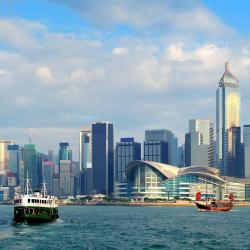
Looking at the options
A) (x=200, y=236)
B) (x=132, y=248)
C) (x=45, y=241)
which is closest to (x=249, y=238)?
(x=200, y=236)

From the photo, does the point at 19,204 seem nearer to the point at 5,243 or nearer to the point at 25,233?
the point at 25,233

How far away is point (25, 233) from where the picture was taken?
380ft

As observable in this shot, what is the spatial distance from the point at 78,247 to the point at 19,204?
162 feet

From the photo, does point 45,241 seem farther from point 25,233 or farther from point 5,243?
point 25,233

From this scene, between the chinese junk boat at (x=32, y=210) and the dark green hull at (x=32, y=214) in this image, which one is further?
the chinese junk boat at (x=32, y=210)

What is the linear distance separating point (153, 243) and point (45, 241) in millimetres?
16886

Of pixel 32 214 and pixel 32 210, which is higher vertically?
pixel 32 210

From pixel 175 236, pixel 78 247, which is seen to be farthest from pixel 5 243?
pixel 175 236

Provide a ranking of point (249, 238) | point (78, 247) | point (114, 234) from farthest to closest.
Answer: point (114, 234)
point (249, 238)
point (78, 247)

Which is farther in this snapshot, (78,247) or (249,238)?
(249,238)

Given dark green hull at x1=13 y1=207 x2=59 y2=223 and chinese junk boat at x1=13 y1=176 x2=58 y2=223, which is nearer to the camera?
dark green hull at x1=13 y1=207 x2=59 y2=223

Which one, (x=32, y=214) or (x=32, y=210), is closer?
(x=32, y=214)

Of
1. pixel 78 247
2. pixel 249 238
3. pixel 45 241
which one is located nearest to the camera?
pixel 78 247

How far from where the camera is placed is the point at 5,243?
328ft
